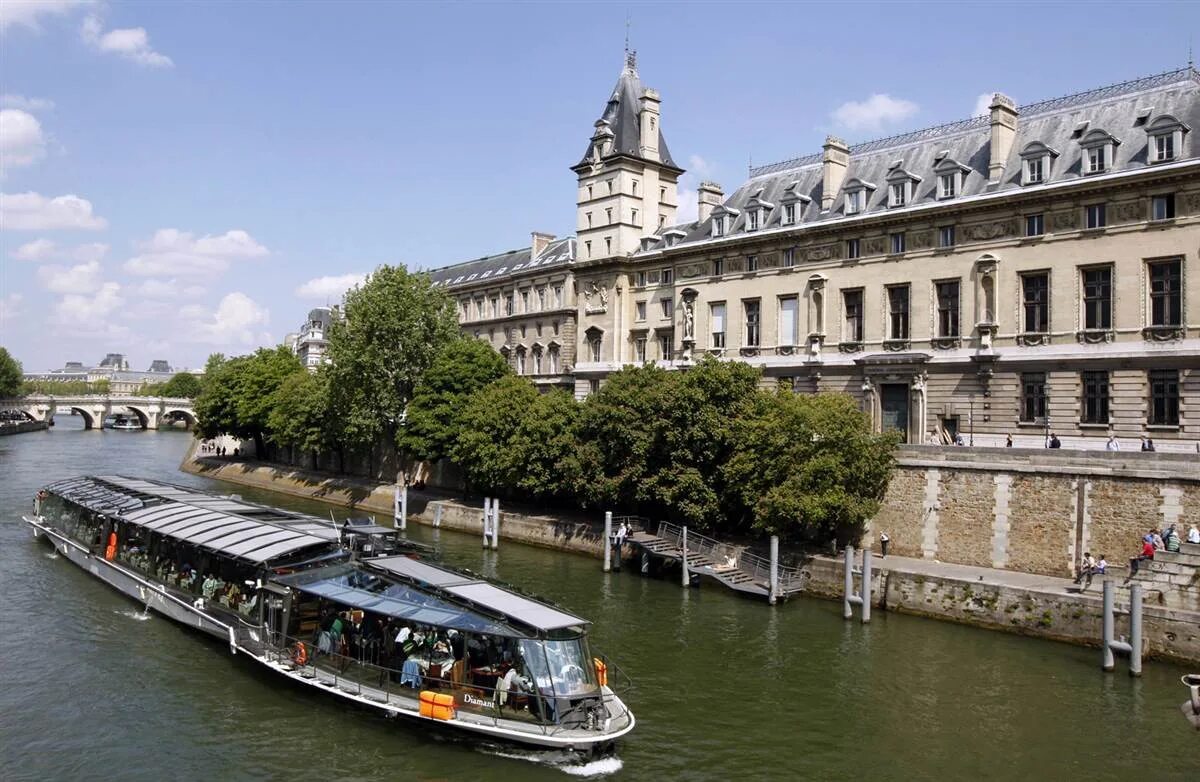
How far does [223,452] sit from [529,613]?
7995 centimetres

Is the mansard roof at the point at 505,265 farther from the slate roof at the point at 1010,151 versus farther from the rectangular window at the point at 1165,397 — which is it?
the rectangular window at the point at 1165,397

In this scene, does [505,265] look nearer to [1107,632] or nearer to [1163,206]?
[1163,206]

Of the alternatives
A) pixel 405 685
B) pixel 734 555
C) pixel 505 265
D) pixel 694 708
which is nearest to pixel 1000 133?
pixel 734 555

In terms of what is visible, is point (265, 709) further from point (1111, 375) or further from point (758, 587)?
point (1111, 375)

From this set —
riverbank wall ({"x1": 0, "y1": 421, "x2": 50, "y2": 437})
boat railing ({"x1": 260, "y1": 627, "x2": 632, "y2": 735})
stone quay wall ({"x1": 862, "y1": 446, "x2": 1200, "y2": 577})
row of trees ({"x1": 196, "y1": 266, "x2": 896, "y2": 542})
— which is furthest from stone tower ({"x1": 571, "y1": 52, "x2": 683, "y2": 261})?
riverbank wall ({"x1": 0, "y1": 421, "x2": 50, "y2": 437})

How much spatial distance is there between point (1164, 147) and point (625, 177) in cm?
3296

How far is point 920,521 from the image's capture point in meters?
36.5

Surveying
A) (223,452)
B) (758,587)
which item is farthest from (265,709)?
(223,452)

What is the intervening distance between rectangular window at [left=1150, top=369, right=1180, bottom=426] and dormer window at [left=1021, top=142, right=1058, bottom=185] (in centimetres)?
973

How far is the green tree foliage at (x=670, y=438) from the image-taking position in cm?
3891

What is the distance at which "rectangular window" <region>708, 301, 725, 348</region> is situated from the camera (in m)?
54.0

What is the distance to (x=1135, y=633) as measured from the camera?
997 inches

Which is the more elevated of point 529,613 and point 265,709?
point 529,613

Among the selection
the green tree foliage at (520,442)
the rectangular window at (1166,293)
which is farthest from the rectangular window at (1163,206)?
the green tree foliage at (520,442)
